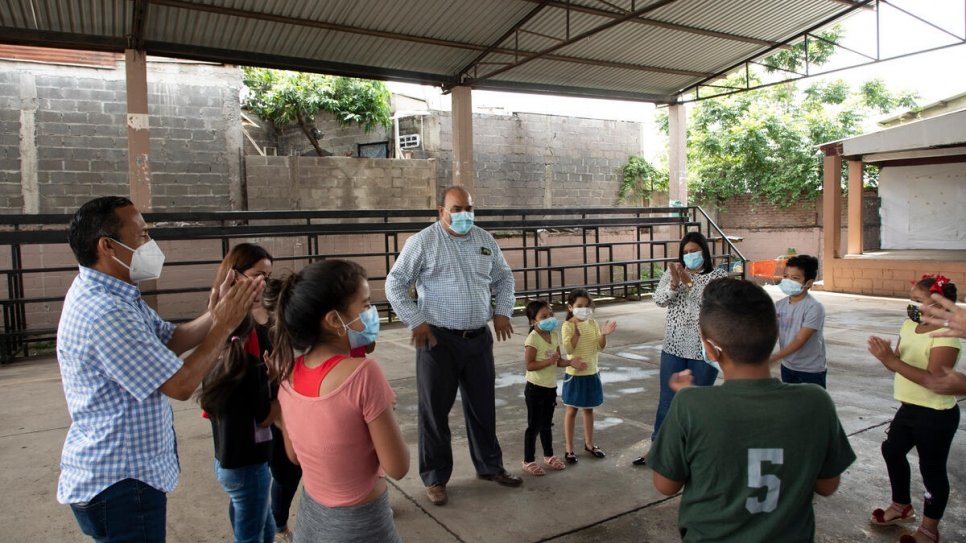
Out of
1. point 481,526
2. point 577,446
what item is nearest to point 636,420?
point 577,446

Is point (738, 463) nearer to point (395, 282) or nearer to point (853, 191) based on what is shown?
point (395, 282)

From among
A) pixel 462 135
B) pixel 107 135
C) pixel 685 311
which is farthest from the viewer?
pixel 462 135

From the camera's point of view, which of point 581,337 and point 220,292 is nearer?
point 220,292

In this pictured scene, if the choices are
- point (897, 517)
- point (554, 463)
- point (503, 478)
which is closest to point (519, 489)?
point (503, 478)

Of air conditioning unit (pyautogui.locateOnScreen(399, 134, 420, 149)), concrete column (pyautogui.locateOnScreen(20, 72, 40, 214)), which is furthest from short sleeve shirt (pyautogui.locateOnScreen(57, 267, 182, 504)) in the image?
air conditioning unit (pyautogui.locateOnScreen(399, 134, 420, 149))

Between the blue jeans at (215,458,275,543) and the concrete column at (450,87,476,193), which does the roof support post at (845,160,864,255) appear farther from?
the blue jeans at (215,458,275,543)

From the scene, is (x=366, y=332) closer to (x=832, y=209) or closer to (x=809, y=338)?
(x=809, y=338)

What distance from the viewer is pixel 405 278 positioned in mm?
3594

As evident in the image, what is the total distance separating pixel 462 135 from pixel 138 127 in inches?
199

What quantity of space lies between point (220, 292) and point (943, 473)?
3.04 meters

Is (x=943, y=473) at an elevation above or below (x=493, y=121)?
below

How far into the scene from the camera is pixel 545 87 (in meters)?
12.4

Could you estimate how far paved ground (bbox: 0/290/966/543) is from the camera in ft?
9.91

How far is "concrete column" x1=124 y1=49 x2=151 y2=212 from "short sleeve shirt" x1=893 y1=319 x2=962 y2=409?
8372mm
